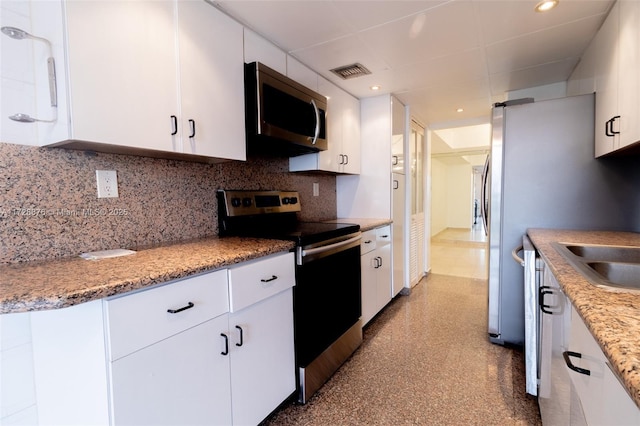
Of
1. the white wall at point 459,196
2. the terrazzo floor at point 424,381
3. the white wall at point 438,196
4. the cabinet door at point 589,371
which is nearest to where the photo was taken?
the cabinet door at point 589,371

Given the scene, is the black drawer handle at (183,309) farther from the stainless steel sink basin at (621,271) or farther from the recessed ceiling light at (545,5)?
the recessed ceiling light at (545,5)

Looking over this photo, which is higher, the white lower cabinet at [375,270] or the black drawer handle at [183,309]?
the black drawer handle at [183,309]

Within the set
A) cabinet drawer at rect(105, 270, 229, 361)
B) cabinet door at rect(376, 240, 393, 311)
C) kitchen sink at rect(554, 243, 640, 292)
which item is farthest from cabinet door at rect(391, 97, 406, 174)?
cabinet drawer at rect(105, 270, 229, 361)

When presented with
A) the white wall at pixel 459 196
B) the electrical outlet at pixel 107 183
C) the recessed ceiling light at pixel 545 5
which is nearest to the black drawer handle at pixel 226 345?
the electrical outlet at pixel 107 183

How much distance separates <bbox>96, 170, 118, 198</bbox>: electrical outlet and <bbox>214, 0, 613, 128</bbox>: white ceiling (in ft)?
3.38

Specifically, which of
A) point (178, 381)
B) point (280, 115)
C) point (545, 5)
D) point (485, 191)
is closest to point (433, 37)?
point (545, 5)

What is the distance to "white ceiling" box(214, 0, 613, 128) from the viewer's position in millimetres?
1622

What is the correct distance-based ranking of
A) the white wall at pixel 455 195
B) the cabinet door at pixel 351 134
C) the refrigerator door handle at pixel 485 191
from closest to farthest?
the refrigerator door handle at pixel 485 191, the cabinet door at pixel 351 134, the white wall at pixel 455 195

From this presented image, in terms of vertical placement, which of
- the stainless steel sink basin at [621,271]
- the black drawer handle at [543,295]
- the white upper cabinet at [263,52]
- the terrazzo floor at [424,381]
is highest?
the white upper cabinet at [263,52]

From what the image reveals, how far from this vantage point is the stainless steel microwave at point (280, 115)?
1.70m

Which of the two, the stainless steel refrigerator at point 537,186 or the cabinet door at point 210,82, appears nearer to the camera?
the cabinet door at point 210,82

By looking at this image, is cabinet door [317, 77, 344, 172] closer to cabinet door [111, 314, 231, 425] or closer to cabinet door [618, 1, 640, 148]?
cabinet door [111, 314, 231, 425]

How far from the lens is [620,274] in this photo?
1196 mm

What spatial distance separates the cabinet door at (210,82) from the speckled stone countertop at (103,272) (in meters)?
0.52
